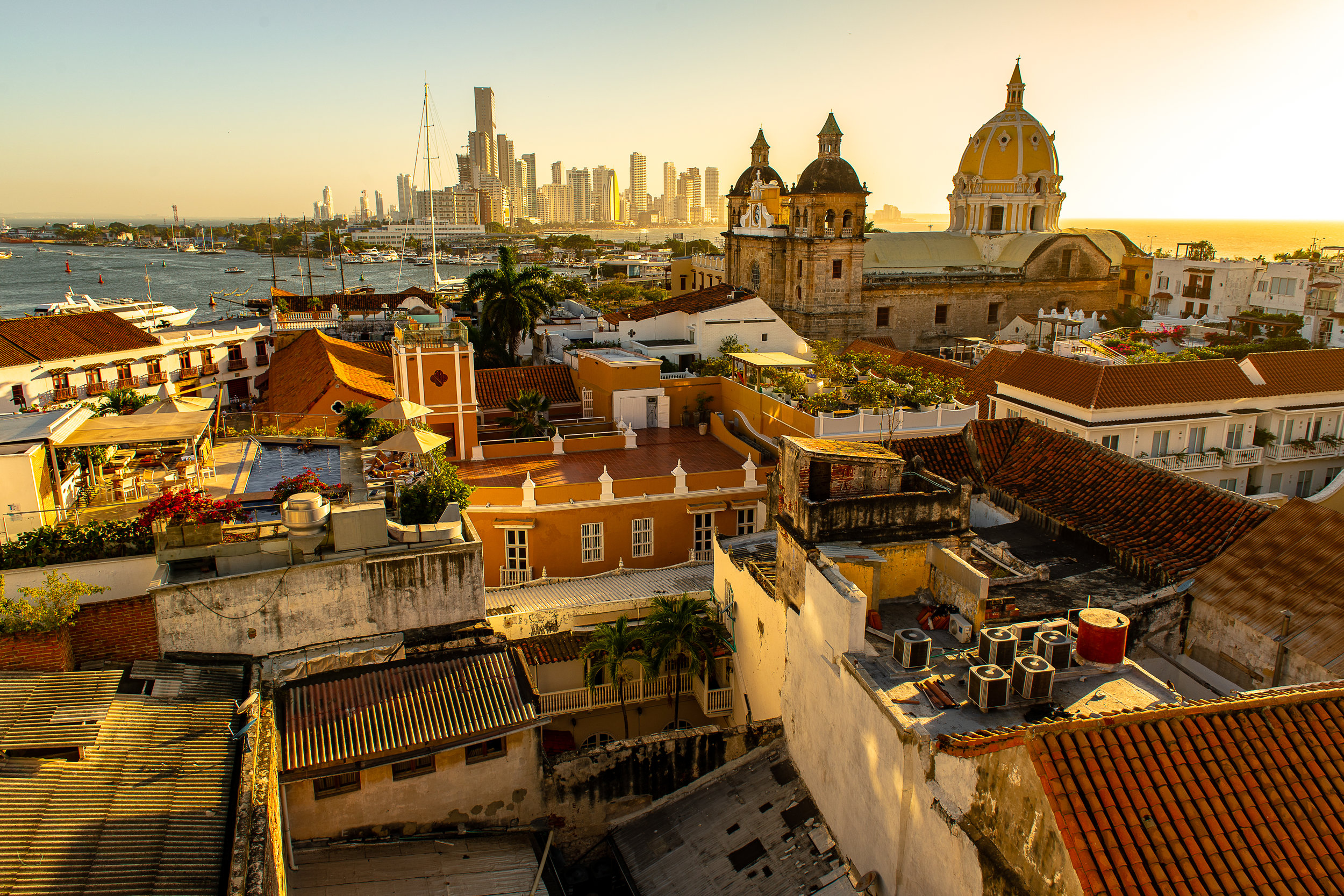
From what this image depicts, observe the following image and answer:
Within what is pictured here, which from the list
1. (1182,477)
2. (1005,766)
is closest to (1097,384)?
(1182,477)

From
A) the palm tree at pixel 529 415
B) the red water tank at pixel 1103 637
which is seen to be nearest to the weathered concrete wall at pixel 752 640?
the red water tank at pixel 1103 637

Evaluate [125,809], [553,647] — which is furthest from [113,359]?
[125,809]

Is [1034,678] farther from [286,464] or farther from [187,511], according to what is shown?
[286,464]

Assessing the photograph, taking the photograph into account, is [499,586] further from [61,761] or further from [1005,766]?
[1005,766]

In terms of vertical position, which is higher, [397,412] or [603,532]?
[397,412]

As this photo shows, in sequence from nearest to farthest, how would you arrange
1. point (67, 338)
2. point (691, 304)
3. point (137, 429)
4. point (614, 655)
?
point (137, 429)
point (614, 655)
point (67, 338)
point (691, 304)

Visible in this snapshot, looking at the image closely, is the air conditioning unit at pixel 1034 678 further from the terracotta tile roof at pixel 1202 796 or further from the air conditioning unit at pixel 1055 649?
the terracotta tile roof at pixel 1202 796
